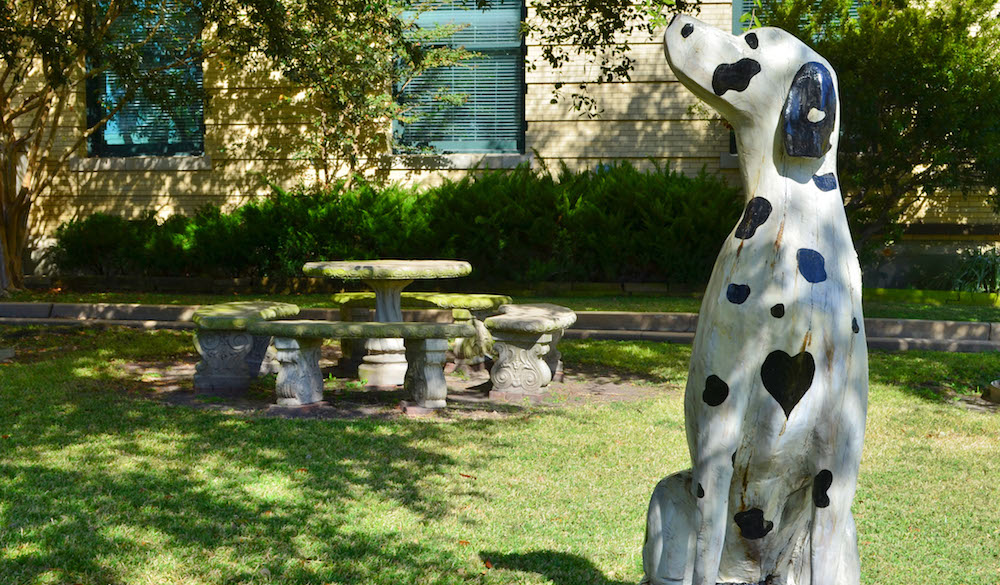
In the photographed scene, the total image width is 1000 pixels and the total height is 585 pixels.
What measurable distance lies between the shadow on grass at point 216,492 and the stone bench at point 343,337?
0.55 metres

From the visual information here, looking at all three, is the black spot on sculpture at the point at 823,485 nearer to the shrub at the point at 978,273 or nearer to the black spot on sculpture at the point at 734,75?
the black spot on sculpture at the point at 734,75

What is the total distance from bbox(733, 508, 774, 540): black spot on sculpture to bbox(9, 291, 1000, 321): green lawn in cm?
956

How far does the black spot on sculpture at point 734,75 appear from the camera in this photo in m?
2.76

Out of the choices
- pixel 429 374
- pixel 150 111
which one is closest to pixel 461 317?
pixel 429 374

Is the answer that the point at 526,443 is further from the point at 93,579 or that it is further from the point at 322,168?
the point at 322,168

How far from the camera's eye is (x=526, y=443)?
6633 mm

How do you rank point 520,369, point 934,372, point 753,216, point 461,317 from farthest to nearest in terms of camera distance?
1. point 461,317
2. point 934,372
3. point 520,369
4. point 753,216

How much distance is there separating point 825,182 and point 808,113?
219mm

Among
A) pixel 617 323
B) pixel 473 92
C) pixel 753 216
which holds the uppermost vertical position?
pixel 473 92

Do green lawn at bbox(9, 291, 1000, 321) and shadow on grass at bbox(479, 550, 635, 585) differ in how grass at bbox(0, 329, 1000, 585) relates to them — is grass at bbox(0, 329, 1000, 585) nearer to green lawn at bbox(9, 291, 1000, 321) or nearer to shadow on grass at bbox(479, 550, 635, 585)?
shadow on grass at bbox(479, 550, 635, 585)

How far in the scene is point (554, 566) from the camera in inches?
171

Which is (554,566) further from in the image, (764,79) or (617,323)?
(617,323)

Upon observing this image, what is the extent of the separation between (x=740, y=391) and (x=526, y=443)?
4.03 meters

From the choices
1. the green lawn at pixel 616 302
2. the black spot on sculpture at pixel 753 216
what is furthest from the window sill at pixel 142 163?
the black spot on sculpture at pixel 753 216
